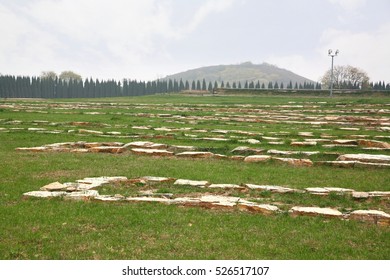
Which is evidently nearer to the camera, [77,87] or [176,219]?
[176,219]

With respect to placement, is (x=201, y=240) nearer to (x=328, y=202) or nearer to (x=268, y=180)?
(x=328, y=202)

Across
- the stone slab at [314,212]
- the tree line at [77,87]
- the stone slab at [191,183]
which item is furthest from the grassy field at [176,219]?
the tree line at [77,87]

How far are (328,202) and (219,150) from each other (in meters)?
8.79

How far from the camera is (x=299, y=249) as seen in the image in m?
7.41

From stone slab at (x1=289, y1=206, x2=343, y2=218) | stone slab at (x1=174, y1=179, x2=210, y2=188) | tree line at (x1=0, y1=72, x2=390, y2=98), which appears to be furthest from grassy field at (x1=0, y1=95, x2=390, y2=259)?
tree line at (x1=0, y1=72, x2=390, y2=98)

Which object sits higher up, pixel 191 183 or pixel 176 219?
pixel 191 183

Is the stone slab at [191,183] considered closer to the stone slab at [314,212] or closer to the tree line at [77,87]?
the stone slab at [314,212]

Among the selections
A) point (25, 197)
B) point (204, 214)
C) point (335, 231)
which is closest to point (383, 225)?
point (335, 231)

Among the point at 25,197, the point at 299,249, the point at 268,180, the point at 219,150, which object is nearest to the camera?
the point at 299,249

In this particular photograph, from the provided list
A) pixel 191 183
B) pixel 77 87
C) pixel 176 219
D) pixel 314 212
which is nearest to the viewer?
pixel 176 219

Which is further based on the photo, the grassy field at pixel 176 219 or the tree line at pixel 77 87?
the tree line at pixel 77 87

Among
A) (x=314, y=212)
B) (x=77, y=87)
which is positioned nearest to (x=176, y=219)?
(x=314, y=212)

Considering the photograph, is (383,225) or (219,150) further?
(219,150)

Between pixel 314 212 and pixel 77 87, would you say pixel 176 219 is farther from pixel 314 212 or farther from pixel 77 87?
pixel 77 87
